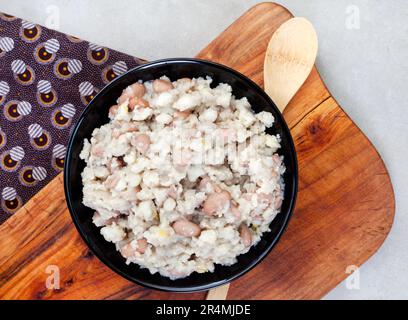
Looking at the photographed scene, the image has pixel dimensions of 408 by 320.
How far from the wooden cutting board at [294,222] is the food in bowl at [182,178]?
25cm

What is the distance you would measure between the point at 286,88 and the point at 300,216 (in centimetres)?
42

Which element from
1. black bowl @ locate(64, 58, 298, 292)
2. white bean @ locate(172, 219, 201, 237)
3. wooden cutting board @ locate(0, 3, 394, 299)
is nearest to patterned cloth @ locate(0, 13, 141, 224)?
wooden cutting board @ locate(0, 3, 394, 299)

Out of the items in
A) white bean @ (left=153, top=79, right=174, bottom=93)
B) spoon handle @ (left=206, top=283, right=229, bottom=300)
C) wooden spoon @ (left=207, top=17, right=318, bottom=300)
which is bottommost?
spoon handle @ (left=206, top=283, right=229, bottom=300)

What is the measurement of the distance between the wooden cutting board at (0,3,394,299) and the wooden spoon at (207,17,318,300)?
0.17 feet

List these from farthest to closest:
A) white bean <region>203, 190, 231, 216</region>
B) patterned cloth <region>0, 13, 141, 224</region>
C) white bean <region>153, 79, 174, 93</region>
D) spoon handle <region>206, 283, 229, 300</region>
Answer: patterned cloth <region>0, 13, 141, 224</region>
spoon handle <region>206, 283, 229, 300</region>
white bean <region>153, 79, 174, 93</region>
white bean <region>203, 190, 231, 216</region>

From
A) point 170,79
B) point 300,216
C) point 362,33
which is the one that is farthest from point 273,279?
point 362,33

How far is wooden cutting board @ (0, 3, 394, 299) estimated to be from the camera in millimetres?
1540

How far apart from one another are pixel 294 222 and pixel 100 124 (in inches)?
27.7

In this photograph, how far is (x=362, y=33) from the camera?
6.17 feet

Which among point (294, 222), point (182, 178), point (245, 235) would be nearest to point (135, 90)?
point (182, 178)

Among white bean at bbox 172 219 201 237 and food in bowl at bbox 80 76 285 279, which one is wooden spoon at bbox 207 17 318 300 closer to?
food in bowl at bbox 80 76 285 279

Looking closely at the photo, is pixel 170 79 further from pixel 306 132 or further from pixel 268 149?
pixel 306 132

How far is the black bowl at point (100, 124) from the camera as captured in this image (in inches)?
52.9

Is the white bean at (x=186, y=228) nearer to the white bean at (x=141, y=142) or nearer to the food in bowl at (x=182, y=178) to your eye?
the food in bowl at (x=182, y=178)
